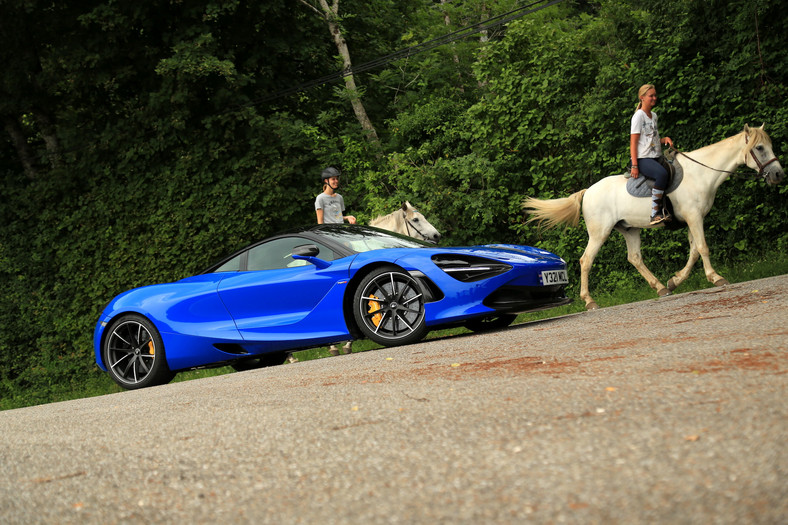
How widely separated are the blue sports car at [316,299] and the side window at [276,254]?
0.01m

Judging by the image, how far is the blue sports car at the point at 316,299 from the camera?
26.0 ft

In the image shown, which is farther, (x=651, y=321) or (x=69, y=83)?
(x=69, y=83)

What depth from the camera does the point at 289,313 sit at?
855 cm

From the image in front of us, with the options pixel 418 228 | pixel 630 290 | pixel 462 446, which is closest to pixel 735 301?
pixel 630 290

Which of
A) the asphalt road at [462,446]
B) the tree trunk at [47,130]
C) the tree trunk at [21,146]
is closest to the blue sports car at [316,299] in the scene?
the asphalt road at [462,446]

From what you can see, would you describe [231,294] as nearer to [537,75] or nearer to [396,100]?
[537,75]

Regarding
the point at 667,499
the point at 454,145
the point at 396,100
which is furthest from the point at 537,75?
the point at 667,499

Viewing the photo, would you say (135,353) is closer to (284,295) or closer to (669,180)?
(284,295)

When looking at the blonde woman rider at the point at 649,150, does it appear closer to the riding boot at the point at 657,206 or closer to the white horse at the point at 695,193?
the riding boot at the point at 657,206

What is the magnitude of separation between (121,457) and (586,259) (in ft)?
28.1

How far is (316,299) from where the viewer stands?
8422 millimetres

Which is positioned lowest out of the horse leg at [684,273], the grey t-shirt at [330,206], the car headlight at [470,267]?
the horse leg at [684,273]

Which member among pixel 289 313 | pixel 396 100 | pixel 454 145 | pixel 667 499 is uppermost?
pixel 396 100

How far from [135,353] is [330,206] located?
3.50 m
